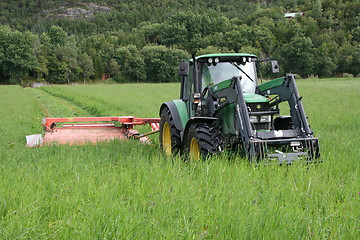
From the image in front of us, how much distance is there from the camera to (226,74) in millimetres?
6941

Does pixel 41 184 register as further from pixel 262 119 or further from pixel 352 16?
pixel 352 16

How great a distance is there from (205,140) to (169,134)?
8.10 ft

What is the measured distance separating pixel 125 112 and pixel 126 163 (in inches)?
454

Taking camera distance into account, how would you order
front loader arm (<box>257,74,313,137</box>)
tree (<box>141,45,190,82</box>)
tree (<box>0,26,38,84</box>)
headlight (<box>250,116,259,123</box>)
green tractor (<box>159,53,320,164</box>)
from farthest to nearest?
tree (<box>141,45,190,82</box>) < tree (<box>0,26,38,84</box>) < headlight (<box>250,116,259,123</box>) < front loader arm (<box>257,74,313,137</box>) < green tractor (<box>159,53,320,164</box>)

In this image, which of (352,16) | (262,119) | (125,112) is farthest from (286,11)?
(262,119)

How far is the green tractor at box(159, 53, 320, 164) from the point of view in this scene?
214 inches

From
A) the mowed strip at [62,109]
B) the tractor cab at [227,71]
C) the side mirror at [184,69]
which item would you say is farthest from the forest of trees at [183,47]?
the side mirror at [184,69]

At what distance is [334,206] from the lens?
3.71 meters

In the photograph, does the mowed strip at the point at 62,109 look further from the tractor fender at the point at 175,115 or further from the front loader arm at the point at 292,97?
the front loader arm at the point at 292,97

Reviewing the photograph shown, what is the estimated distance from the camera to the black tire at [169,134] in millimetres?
7148

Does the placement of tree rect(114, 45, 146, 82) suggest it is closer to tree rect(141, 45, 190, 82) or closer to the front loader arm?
tree rect(141, 45, 190, 82)

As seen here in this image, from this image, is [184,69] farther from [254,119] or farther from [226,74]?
[254,119]

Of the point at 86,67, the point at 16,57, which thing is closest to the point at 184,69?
the point at 16,57

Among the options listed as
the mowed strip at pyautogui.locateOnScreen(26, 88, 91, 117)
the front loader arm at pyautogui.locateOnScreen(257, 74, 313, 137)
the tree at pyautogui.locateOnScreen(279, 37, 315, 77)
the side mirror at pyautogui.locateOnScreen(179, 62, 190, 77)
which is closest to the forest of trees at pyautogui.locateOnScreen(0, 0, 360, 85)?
the tree at pyautogui.locateOnScreen(279, 37, 315, 77)
